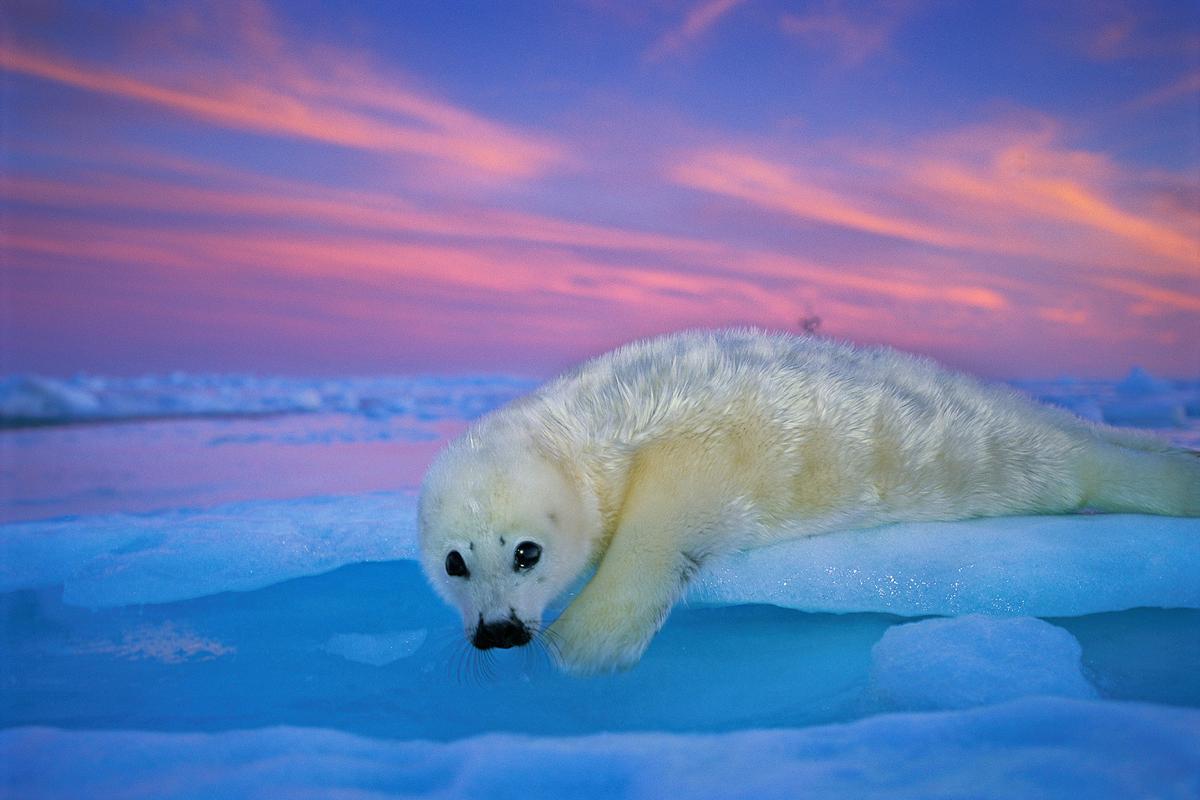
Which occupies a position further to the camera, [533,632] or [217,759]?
[533,632]

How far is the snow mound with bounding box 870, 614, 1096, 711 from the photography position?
247 cm

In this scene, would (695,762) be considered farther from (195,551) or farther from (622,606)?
(195,551)

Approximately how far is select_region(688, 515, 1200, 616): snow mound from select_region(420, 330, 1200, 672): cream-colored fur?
0.13 meters

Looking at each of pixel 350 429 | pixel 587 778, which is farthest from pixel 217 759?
pixel 350 429

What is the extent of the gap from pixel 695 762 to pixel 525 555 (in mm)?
940

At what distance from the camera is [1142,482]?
11.4 ft

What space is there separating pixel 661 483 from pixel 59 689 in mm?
2032

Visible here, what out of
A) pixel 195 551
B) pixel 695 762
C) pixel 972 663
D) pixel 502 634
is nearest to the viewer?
pixel 695 762

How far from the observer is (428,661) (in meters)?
3.15

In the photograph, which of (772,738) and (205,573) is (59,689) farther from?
(772,738)

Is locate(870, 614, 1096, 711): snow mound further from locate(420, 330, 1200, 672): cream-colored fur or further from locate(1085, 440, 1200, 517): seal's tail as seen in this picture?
locate(1085, 440, 1200, 517): seal's tail

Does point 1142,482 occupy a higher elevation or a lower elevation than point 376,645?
higher

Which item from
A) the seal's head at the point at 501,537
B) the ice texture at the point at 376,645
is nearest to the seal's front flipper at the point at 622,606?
the seal's head at the point at 501,537

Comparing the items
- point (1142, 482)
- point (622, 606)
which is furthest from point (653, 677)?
point (1142, 482)
